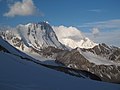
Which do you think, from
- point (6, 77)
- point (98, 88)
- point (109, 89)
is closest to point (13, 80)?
point (6, 77)

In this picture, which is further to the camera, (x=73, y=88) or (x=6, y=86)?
(x=73, y=88)

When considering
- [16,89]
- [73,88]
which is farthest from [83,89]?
[16,89]

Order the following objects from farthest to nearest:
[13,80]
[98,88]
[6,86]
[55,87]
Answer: [98,88], [55,87], [13,80], [6,86]

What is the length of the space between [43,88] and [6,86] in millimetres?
4271

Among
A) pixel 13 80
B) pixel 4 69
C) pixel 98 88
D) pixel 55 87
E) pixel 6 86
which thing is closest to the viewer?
pixel 6 86

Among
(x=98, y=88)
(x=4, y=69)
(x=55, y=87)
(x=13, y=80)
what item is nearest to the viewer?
(x=13, y=80)

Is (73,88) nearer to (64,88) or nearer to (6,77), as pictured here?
(64,88)

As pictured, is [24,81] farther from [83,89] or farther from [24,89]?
[83,89]

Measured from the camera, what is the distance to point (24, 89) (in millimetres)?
21391

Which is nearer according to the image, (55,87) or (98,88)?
(55,87)

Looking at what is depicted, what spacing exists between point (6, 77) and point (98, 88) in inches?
444

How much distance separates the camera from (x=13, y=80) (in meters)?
24.0

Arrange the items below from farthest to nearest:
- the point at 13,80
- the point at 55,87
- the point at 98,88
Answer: the point at 98,88 → the point at 55,87 → the point at 13,80

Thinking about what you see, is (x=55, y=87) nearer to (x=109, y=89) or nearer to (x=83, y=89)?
(x=83, y=89)
